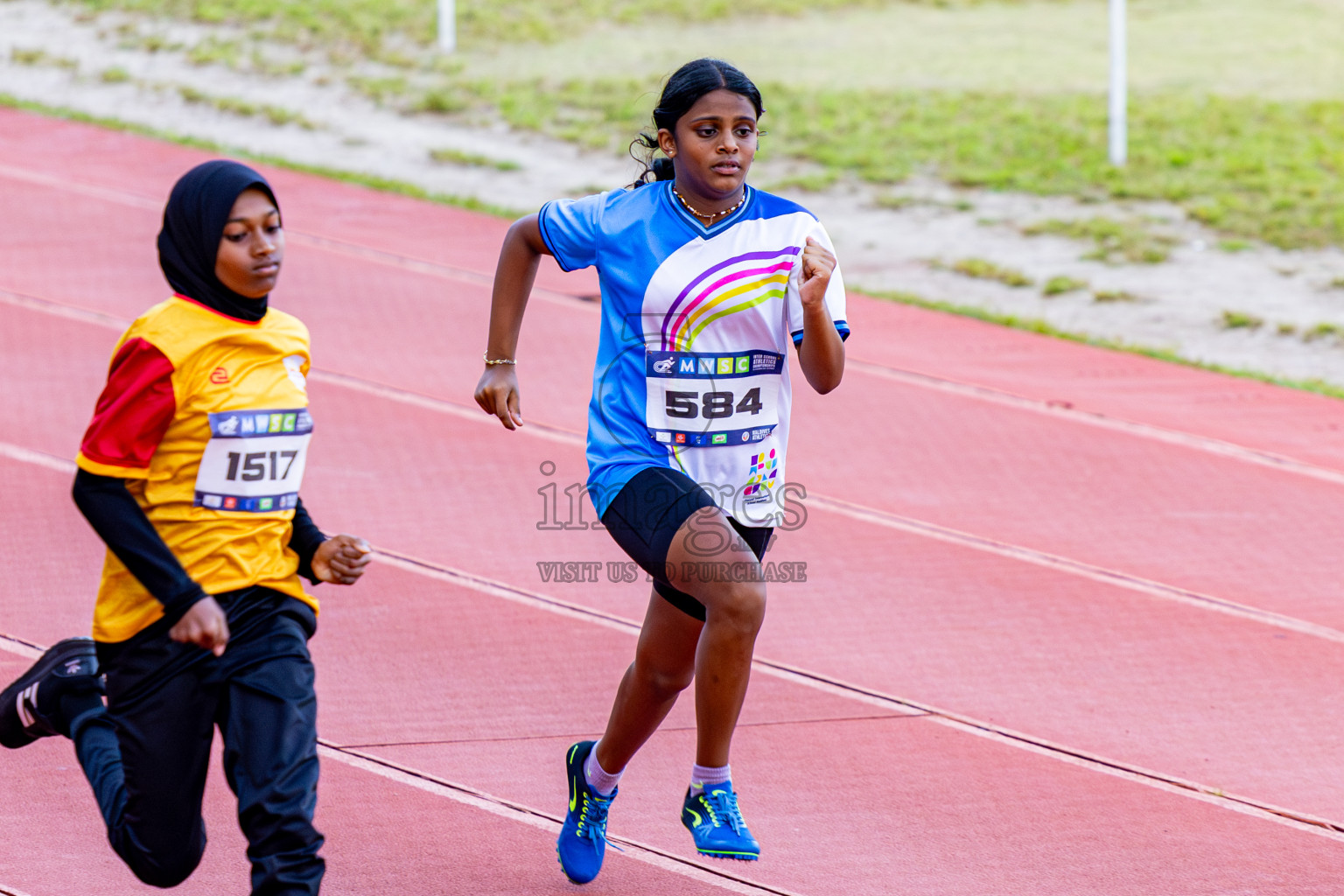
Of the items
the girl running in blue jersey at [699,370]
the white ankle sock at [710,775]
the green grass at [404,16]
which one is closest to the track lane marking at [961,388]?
the girl running in blue jersey at [699,370]

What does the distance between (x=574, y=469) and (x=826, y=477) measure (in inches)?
43.6

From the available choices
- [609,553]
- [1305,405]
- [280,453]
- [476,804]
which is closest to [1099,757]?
[476,804]

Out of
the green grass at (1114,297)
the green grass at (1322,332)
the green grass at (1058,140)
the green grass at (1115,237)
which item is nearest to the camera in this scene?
the green grass at (1322,332)

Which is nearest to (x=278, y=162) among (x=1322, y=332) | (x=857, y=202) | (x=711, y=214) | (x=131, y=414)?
(x=857, y=202)

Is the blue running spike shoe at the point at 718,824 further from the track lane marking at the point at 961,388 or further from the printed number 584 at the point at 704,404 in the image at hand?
the track lane marking at the point at 961,388

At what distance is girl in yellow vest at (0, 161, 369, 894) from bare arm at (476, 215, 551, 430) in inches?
26.9

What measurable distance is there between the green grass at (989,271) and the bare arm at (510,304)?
7423 mm

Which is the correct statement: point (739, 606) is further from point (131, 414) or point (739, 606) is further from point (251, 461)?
point (131, 414)

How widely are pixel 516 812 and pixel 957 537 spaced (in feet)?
9.44

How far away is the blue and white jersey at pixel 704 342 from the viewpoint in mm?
3684

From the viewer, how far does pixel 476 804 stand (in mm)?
4355

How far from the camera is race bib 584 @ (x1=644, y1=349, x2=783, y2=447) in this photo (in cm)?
369

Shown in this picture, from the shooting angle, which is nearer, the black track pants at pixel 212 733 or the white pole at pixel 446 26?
the black track pants at pixel 212 733

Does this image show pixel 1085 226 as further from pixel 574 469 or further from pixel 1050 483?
pixel 574 469
